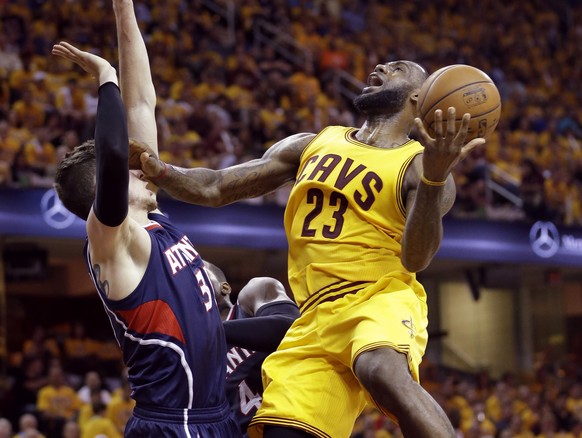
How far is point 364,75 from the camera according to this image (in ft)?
57.1

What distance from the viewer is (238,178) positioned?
16.1ft

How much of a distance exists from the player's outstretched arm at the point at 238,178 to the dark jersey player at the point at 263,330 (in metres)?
0.41

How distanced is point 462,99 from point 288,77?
12.0m

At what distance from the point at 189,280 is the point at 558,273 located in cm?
1515

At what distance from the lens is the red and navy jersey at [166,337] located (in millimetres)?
3721

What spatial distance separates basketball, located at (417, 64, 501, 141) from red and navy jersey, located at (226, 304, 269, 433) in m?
1.54

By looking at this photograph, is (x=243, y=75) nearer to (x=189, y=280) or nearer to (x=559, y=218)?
(x=559, y=218)

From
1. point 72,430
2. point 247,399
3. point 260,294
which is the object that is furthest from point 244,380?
point 72,430

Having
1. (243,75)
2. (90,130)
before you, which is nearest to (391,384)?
(90,130)

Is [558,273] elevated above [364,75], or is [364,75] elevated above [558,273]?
[364,75]

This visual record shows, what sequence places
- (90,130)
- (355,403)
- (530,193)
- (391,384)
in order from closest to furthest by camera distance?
(391,384) → (355,403) → (90,130) → (530,193)

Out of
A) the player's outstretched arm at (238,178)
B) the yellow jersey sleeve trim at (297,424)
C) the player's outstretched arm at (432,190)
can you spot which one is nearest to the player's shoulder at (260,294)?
the player's outstretched arm at (238,178)

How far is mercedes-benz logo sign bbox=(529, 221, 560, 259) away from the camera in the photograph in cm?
1479

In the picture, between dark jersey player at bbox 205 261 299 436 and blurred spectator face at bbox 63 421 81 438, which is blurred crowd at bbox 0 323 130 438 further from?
dark jersey player at bbox 205 261 299 436
